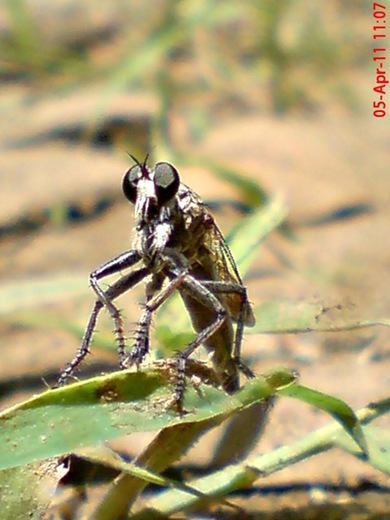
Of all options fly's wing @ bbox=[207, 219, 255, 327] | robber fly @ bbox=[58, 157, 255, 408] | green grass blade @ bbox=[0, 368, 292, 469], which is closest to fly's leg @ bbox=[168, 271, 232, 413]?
robber fly @ bbox=[58, 157, 255, 408]

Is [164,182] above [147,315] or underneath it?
above

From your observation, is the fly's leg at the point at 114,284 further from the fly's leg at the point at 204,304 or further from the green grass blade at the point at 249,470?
the green grass blade at the point at 249,470

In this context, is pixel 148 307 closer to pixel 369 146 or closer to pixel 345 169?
pixel 345 169

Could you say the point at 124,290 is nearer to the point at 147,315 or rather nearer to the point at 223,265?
the point at 147,315

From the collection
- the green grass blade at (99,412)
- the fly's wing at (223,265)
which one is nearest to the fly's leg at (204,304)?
the fly's wing at (223,265)

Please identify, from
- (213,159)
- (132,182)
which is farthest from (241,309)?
(213,159)

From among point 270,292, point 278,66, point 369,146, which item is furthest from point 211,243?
point 278,66
